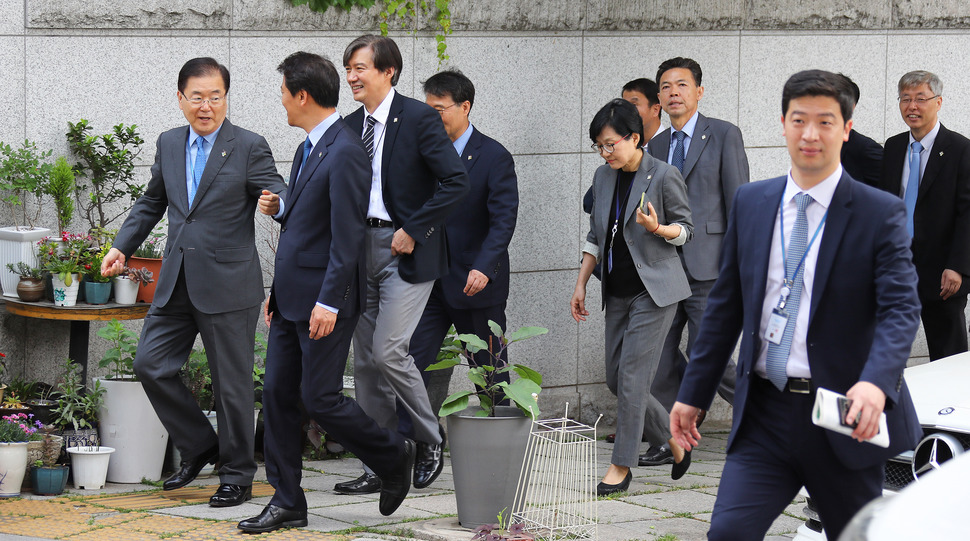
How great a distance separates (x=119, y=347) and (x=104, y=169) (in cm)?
106

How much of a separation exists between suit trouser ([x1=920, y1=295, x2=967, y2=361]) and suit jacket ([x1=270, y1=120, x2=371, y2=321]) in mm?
4078

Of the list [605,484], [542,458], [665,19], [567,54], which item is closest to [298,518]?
[542,458]

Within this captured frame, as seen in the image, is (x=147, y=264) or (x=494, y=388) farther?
(x=147, y=264)

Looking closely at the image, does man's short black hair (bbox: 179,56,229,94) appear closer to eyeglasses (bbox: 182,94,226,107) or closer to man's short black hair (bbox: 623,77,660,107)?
eyeglasses (bbox: 182,94,226,107)

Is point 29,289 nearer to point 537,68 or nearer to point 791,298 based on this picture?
point 537,68

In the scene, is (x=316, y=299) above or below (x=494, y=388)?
above

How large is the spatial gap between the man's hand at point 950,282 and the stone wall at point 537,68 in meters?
2.03

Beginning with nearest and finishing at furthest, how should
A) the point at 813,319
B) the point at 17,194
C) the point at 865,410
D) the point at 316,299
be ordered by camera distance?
the point at 865,410
the point at 813,319
the point at 316,299
the point at 17,194

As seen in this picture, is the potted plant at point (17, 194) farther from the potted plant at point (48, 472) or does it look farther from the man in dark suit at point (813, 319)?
the man in dark suit at point (813, 319)

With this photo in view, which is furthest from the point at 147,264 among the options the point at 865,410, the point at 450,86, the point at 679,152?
the point at 865,410

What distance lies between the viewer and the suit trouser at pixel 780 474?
12.1ft

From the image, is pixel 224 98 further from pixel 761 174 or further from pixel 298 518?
pixel 761 174

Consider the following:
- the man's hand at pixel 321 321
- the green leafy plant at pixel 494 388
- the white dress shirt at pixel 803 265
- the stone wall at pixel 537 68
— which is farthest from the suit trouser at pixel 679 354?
the white dress shirt at pixel 803 265

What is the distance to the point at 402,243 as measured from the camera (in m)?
6.14
